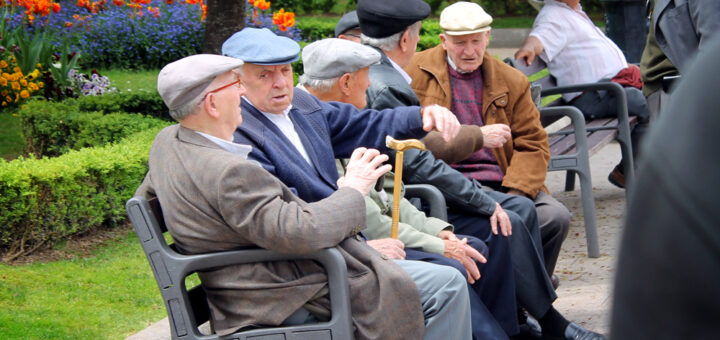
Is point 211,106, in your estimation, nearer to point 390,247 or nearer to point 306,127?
point 306,127

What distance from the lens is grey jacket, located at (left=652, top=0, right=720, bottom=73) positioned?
14.0ft

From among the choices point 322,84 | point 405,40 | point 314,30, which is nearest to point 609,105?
point 405,40

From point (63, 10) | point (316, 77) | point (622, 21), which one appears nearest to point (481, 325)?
point (316, 77)

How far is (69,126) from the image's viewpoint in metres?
7.04

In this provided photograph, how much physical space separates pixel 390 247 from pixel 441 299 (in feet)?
1.17

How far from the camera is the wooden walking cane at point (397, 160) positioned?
11.5 feet

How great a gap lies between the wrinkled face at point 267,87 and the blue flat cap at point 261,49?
0.04 metres

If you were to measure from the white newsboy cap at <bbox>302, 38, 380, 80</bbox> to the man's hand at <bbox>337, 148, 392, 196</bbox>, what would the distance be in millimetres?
897

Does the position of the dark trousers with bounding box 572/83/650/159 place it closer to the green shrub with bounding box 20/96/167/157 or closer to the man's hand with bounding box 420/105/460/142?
the man's hand with bounding box 420/105/460/142

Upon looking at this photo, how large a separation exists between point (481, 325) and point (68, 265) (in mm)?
2390

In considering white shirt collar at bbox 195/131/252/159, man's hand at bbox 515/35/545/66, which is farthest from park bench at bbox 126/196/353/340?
man's hand at bbox 515/35/545/66

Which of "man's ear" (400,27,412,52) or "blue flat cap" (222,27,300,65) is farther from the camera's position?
"man's ear" (400,27,412,52)

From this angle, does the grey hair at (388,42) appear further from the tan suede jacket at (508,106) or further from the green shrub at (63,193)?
the green shrub at (63,193)

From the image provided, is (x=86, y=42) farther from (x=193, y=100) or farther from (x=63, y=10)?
(x=193, y=100)
